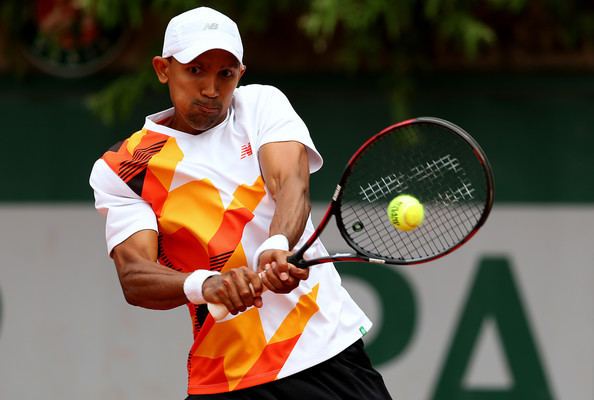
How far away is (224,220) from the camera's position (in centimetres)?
328

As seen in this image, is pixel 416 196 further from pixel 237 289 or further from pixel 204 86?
pixel 237 289

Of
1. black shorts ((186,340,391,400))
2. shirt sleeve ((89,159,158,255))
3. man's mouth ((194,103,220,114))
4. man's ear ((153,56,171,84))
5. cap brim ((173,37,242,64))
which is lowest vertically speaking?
black shorts ((186,340,391,400))

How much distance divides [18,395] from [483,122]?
2.88 meters

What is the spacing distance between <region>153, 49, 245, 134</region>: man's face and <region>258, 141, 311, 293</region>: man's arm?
0.18 m

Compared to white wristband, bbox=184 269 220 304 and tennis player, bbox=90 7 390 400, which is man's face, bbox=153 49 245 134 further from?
white wristband, bbox=184 269 220 304

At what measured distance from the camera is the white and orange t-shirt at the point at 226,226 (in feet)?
10.8

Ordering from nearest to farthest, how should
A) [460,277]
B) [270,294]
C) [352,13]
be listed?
1. [270,294]
2. [352,13]
3. [460,277]

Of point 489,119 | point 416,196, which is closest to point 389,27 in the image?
point 489,119

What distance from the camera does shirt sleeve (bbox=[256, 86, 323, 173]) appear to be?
131 inches

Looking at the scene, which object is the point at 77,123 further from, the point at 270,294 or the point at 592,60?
the point at 270,294

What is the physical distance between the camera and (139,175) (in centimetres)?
336

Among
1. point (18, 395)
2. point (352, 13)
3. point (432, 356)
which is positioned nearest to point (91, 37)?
point (352, 13)

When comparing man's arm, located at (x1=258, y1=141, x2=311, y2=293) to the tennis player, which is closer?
man's arm, located at (x1=258, y1=141, x2=311, y2=293)

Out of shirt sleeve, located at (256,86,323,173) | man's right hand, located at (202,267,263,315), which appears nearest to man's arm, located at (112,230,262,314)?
man's right hand, located at (202,267,263,315)
